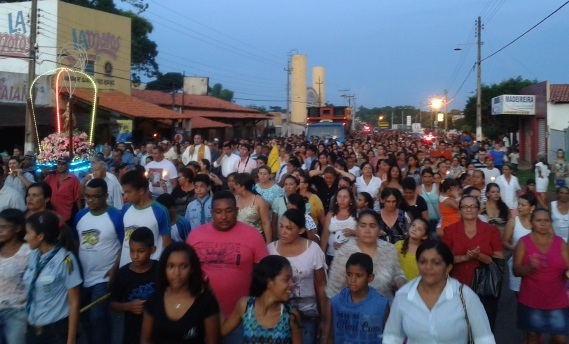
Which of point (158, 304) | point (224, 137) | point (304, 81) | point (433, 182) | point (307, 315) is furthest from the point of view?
point (304, 81)

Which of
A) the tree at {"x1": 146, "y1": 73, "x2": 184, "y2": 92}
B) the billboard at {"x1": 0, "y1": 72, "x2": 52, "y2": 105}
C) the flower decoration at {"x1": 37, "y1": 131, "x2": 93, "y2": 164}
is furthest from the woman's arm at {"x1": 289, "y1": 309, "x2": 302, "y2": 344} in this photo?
the tree at {"x1": 146, "y1": 73, "x2": 184, "y2": 92}

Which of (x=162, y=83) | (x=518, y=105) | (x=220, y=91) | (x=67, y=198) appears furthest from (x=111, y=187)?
(x=220, y=91)

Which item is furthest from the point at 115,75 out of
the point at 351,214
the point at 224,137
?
the point at 351,214

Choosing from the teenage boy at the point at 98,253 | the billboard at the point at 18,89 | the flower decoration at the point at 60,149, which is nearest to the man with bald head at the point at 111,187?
the teenage boy at the point at 98,253

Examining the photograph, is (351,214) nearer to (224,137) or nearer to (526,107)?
(526,107)

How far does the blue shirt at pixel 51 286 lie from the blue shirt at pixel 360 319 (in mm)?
1898

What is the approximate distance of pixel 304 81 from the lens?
7731 cm

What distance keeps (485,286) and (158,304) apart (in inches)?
127

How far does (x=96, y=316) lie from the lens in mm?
5945

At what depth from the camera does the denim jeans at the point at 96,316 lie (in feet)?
19.5

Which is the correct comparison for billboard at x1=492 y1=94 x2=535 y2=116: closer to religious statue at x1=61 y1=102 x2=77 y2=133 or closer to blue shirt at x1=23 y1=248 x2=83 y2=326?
religious statue at x1=61 y1=102 x2=77 y2=133

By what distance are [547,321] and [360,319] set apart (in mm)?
2182

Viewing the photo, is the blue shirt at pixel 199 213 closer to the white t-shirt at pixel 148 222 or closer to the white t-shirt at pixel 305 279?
the white t-shirt at pixel 148 222

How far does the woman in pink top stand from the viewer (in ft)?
19.9
